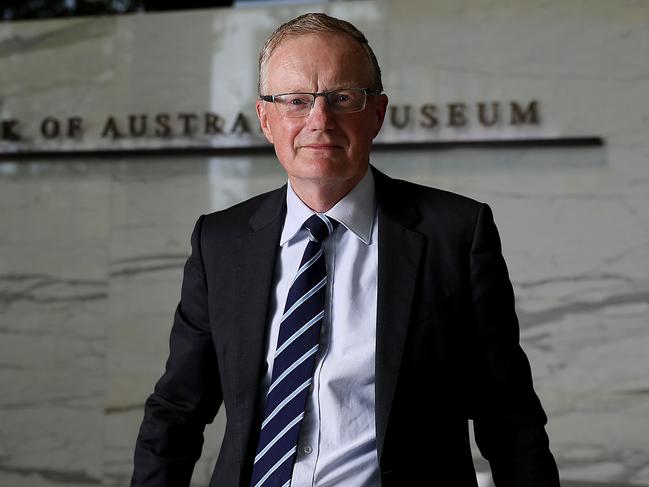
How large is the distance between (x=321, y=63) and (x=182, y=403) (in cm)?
73

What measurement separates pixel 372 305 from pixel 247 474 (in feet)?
1.31

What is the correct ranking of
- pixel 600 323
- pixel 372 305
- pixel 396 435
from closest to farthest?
pixel 396 435, pixel 372 305, pixel 600 323

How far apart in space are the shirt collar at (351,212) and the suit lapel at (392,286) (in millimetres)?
29

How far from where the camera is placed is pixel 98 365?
4535 millimetres

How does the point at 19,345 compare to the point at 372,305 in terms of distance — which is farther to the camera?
the point at 19,345

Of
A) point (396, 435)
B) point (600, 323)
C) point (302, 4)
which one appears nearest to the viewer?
point (396, 435)

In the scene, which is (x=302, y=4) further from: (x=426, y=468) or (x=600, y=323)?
(x=426, y=468)

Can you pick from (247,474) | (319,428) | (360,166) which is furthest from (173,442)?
(360,166)

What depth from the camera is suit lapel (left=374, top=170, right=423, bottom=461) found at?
1.58m

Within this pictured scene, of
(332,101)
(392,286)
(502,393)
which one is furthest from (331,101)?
(502,393)

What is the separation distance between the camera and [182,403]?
5.84ft

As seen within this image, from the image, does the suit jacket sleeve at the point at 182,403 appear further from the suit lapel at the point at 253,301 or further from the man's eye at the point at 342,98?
the man's eye at the point at 342,98

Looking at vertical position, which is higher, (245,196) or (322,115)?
(322,115)

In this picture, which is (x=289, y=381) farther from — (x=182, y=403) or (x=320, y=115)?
(x=320, y=115)
